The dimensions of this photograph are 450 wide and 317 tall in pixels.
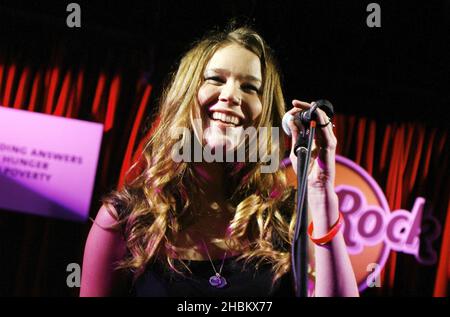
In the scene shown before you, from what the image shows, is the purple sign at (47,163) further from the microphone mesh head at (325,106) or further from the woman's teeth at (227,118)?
the microphone mesh head at (325,106)

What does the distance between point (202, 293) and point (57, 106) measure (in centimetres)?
115

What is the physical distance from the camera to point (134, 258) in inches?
55.7

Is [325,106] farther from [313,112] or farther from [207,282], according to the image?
[207,282]

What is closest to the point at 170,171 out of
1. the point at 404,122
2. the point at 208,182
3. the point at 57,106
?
the point at 208,182

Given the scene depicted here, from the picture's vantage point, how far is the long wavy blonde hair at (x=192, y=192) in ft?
4.73

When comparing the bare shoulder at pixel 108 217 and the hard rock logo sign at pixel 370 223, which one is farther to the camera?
the hard rock logo sign at pixel 370 223

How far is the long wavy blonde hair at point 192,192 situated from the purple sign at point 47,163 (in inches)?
18.6

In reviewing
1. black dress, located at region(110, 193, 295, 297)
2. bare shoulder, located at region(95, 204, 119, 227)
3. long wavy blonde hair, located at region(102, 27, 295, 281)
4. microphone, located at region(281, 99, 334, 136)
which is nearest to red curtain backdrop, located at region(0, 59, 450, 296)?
long wavy blonde hair, located at region(102, 27, 295, 281)

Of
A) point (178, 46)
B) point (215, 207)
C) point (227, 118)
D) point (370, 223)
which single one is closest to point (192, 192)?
point (215, 207)

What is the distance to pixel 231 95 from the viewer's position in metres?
1.59

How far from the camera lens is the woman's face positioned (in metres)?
1.59

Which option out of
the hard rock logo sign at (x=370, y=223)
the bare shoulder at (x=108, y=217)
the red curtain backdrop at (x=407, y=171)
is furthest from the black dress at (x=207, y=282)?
the red curtain backdrop at (x=407, y=171)

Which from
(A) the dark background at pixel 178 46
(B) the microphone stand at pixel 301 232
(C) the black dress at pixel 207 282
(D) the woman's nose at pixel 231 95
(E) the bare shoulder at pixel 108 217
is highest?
(A) the dark background at pixel 178 46

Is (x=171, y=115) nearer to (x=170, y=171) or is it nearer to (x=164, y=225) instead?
(x=170, y=171)
